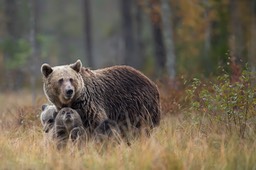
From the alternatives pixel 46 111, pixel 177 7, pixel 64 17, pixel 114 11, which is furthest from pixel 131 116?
pixel 114 11

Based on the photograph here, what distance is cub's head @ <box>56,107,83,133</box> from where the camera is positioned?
860 centimetres

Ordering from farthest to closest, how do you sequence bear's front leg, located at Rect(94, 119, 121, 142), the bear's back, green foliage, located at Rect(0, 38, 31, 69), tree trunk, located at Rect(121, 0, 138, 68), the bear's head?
1. tree trunk, located at Rect(121, 0, 138, 68)
2. green foliage, located at Rect(0, 38, 31, 69)
3. the bear's back
4. the bear's head
5. bear's front leg, located at Rect(94, 119, 121, 142)

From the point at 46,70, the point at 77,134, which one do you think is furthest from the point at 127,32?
the point at 77,134

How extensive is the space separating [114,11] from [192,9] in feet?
118

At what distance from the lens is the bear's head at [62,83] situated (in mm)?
8781

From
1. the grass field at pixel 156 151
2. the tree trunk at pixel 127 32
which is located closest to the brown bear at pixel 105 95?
the grass field at pixel 156 151

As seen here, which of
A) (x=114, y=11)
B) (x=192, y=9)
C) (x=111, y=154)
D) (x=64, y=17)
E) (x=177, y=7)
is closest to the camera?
(x=111, y=154)

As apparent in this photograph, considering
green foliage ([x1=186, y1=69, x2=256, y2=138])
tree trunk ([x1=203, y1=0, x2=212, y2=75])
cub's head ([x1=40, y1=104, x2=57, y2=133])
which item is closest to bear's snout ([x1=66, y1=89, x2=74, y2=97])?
cub's head ([x1=40, y1=104, x2=57, y2=133])

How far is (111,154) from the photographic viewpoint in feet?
25.6

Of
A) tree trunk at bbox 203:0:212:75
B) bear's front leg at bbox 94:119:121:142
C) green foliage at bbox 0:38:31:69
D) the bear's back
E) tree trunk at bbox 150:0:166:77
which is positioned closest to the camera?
bear's front leg at bbox 94:119:121:142

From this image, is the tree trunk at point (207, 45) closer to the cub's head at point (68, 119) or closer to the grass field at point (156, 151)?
the grass field at point (156, 151)

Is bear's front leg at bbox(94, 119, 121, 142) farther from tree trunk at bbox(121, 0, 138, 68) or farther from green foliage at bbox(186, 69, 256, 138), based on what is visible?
tree trunk at bbox(121, 0, 138, 68)

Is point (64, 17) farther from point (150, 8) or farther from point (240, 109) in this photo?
point (240, 109)

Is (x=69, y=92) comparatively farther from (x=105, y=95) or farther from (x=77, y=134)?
(x=105, y=95)
